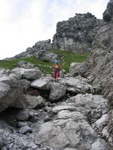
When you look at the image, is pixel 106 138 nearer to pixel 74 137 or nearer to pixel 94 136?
pixel 94 136

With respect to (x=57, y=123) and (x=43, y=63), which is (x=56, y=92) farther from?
(x=43, y=63)

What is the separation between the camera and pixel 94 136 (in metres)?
23.2

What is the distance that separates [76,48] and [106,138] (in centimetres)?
11788

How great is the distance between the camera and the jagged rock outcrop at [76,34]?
139 meters

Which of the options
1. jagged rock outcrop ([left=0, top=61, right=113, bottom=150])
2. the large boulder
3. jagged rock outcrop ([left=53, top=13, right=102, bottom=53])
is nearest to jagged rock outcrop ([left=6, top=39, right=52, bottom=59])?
jagged rock outcrop ([left=53, top=13, right=102, bottom=53])

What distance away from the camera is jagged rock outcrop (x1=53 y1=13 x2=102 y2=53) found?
457ft

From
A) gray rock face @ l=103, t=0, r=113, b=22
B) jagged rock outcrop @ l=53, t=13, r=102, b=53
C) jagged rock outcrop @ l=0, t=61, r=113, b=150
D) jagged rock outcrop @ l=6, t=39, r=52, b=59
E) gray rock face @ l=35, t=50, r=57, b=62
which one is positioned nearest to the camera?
jagged rock outcrop @ l=0, t=61, r=113, b=150

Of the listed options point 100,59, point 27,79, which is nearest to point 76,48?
point 100,59

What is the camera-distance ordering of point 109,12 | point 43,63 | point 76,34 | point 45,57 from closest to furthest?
point 109,12 < point 43,63 < point 45,57 < point 76,34

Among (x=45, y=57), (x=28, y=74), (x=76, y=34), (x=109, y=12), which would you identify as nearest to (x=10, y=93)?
(x=28, y=74)

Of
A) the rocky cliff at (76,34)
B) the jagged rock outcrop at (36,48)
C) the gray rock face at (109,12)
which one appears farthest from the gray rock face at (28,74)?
the rocky cliff at (76,34)

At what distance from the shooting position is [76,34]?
14200 cm

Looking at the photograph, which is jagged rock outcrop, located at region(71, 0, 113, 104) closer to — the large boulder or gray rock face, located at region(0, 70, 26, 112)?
the large boulder

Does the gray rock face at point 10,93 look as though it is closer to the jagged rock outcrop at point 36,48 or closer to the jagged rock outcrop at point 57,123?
the jagged rock outcrop at point 57,123
